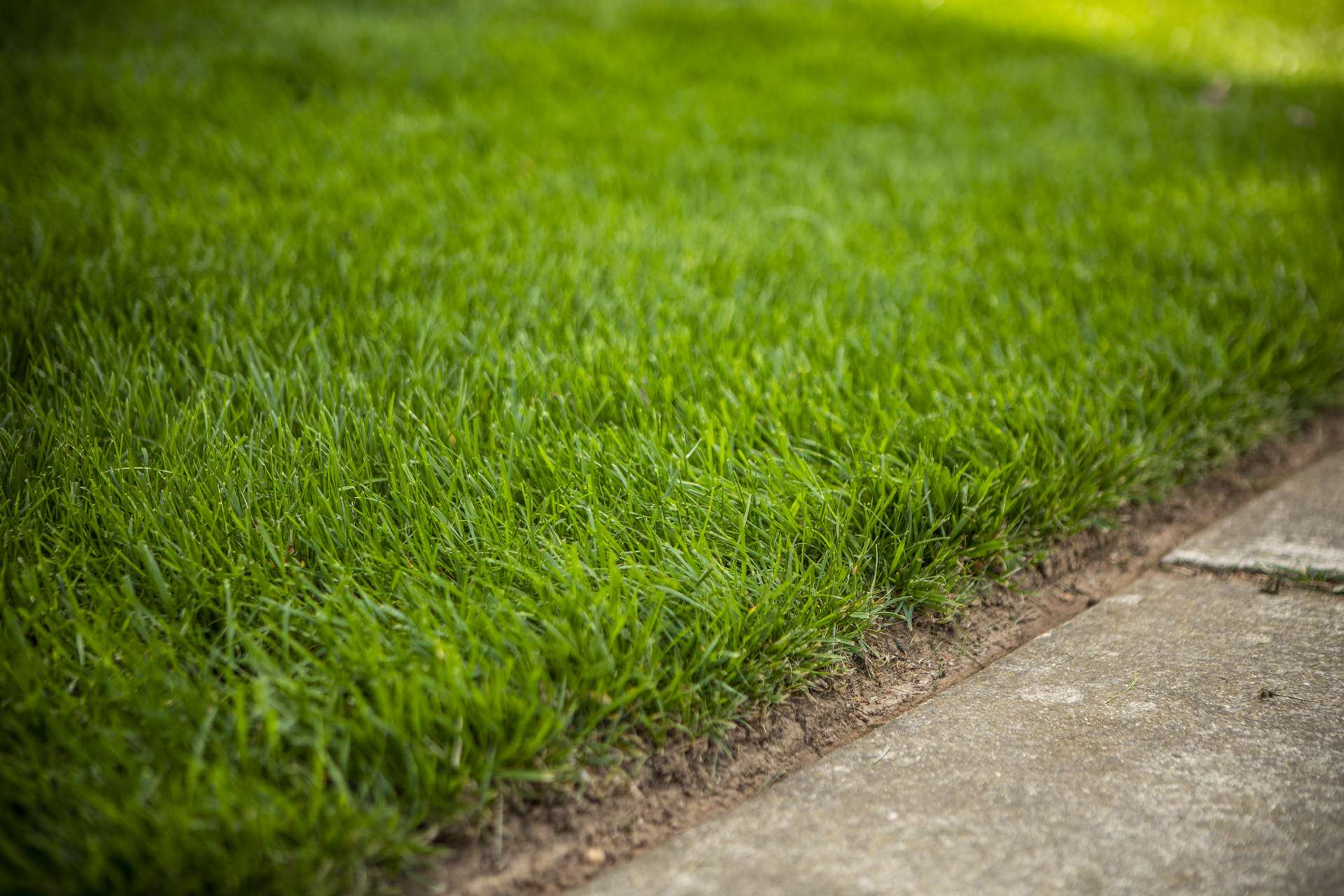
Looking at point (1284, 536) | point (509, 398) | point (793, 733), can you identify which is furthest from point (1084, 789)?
point (509, 398)

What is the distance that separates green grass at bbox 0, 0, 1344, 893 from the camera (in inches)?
50.4

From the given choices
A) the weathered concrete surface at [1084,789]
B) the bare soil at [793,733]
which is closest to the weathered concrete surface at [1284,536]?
the bare soil at [793,733]

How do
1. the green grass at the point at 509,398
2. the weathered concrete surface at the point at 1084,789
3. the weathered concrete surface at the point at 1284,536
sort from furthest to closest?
1. the weathered concrete surface at the point at 1284,536
2. the green grass at the point at 509,398
3. the weathered concrete surface at the point at 1084,789

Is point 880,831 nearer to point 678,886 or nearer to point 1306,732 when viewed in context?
point 678,886

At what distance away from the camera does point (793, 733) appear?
4.81ft

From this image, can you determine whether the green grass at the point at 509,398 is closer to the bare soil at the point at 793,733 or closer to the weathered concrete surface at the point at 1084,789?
the bare soil at the point at 793,733

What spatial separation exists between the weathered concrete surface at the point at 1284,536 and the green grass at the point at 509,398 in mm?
158

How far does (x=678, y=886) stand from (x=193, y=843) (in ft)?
1.91

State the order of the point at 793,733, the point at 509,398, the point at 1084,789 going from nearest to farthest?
the point at 1084,789 < the point at 793,733 < the point at 509,398

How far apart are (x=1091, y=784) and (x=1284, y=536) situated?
3.34ft

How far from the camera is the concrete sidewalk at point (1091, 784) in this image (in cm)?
117

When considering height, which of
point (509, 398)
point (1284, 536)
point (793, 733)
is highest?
point (509, 398)

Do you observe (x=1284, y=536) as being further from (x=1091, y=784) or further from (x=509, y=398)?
(x=509, y=398)

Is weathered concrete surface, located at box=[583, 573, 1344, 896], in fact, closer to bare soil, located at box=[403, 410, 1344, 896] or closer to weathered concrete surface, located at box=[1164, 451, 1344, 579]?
bare soil, located at box=[403, 410, 1344, 896]
